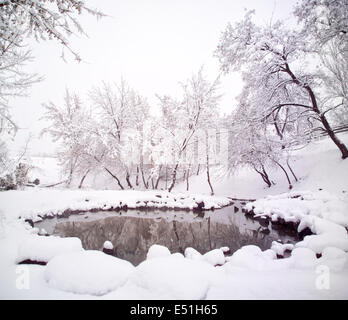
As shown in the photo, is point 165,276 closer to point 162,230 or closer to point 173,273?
point 173,273

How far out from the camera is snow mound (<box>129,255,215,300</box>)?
2.10 meters

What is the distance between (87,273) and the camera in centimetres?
241

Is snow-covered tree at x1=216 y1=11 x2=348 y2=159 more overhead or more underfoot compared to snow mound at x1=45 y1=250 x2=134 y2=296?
more overhead

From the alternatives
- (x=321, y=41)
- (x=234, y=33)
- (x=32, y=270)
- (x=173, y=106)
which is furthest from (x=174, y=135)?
(x=32, y=270)

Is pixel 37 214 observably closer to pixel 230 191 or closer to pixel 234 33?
pixel 234 33

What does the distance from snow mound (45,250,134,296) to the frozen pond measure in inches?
83.8

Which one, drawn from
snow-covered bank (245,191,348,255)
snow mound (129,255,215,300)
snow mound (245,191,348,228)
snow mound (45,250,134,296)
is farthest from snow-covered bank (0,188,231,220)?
snow mound (129,255,215,300)

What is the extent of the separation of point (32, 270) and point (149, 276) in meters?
1.97

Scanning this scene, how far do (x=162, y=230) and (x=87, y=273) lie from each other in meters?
4.95

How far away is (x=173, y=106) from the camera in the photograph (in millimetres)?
19516

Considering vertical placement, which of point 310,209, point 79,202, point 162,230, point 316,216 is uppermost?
point 79,202

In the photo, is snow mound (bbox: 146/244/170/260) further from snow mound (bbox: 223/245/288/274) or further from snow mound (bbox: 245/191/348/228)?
snow mound (bbox: 245/191/348/228)

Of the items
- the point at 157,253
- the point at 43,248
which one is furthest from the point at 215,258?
the point at 43,248

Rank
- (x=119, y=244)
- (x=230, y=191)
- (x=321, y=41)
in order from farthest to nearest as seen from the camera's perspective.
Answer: (x=230, y=191) → (x=321, y=41) → (x=119, y=244)
